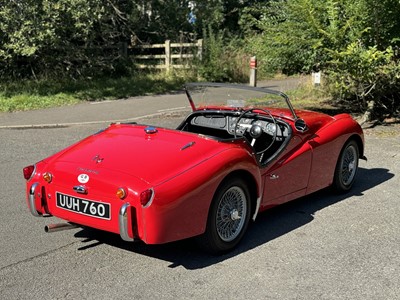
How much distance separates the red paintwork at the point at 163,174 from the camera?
11.9ft

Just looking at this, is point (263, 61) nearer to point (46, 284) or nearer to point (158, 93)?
point (158, 93)

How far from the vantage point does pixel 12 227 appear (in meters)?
4.79

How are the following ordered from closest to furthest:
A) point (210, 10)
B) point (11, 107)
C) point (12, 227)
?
point (12, 227) → point (11, 107) → point (210, 10)

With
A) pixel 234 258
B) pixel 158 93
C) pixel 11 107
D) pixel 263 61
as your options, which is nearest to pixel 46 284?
pixel 234 258

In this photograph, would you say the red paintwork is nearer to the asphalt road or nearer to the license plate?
the license plate

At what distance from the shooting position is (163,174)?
12.4ft

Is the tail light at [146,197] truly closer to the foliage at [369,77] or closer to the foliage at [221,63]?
the foliage at [369,77]

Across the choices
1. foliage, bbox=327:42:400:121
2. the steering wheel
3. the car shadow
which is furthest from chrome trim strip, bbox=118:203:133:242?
foliage, bbox=327:42:400:121

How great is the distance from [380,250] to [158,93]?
13.8 metres

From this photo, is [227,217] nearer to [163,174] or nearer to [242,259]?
[242,259]

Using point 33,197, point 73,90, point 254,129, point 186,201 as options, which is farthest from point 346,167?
point 73,90

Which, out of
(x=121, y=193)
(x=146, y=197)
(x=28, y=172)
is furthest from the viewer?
(x=28, y=172)

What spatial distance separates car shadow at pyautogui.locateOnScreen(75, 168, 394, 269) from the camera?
4133 mm

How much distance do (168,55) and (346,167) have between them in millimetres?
16616
